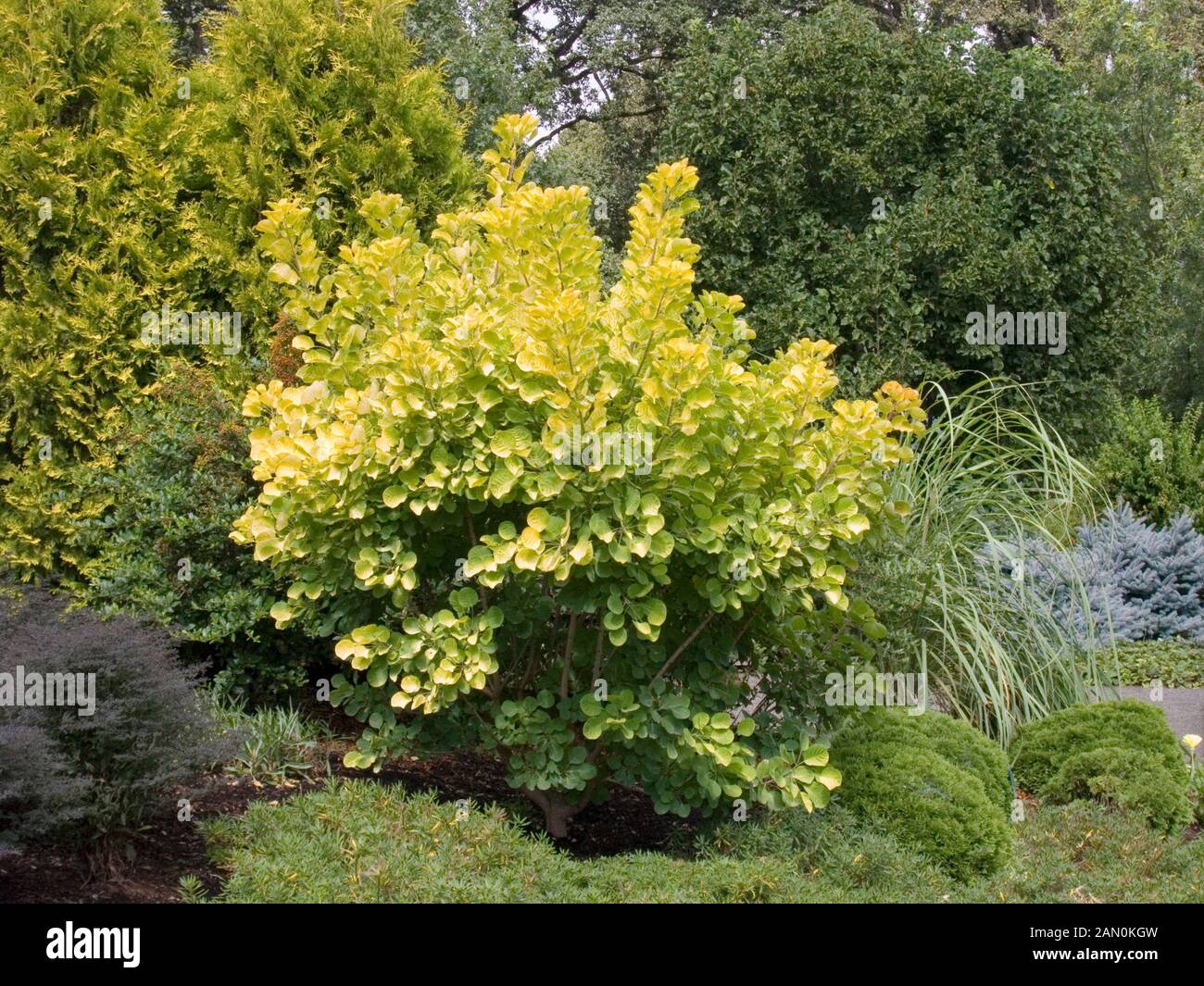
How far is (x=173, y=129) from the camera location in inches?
262

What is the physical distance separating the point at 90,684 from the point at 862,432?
2839mm

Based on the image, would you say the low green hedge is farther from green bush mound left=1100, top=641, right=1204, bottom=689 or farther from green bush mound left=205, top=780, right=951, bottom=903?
green bush mound left=1100, top=641, right=1204, bottom=689

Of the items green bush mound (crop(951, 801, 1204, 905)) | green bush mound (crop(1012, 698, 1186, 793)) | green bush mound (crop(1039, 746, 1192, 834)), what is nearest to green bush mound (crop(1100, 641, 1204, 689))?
green bush mound (crop(1012, 698, 1186, 793))

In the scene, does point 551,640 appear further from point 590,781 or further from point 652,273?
point 652,273

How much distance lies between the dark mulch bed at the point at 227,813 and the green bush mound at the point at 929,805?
2.48 ft

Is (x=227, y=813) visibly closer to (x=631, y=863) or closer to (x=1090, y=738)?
(x=631, y=863)

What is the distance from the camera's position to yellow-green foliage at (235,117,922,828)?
3.99 metres

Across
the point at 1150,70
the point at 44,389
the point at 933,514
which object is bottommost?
the point at 933,514

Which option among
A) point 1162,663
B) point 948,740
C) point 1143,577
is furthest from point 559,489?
point 1143,577

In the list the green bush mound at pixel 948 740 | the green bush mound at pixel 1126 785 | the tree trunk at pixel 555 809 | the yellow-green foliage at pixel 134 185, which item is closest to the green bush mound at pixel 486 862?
the tree trunk at pixel 555 809

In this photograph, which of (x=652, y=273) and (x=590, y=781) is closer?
(x=652, y=273)

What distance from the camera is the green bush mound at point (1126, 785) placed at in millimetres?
5336

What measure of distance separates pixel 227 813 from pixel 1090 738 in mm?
3994

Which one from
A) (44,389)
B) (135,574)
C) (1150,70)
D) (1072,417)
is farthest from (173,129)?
(1150,70)
